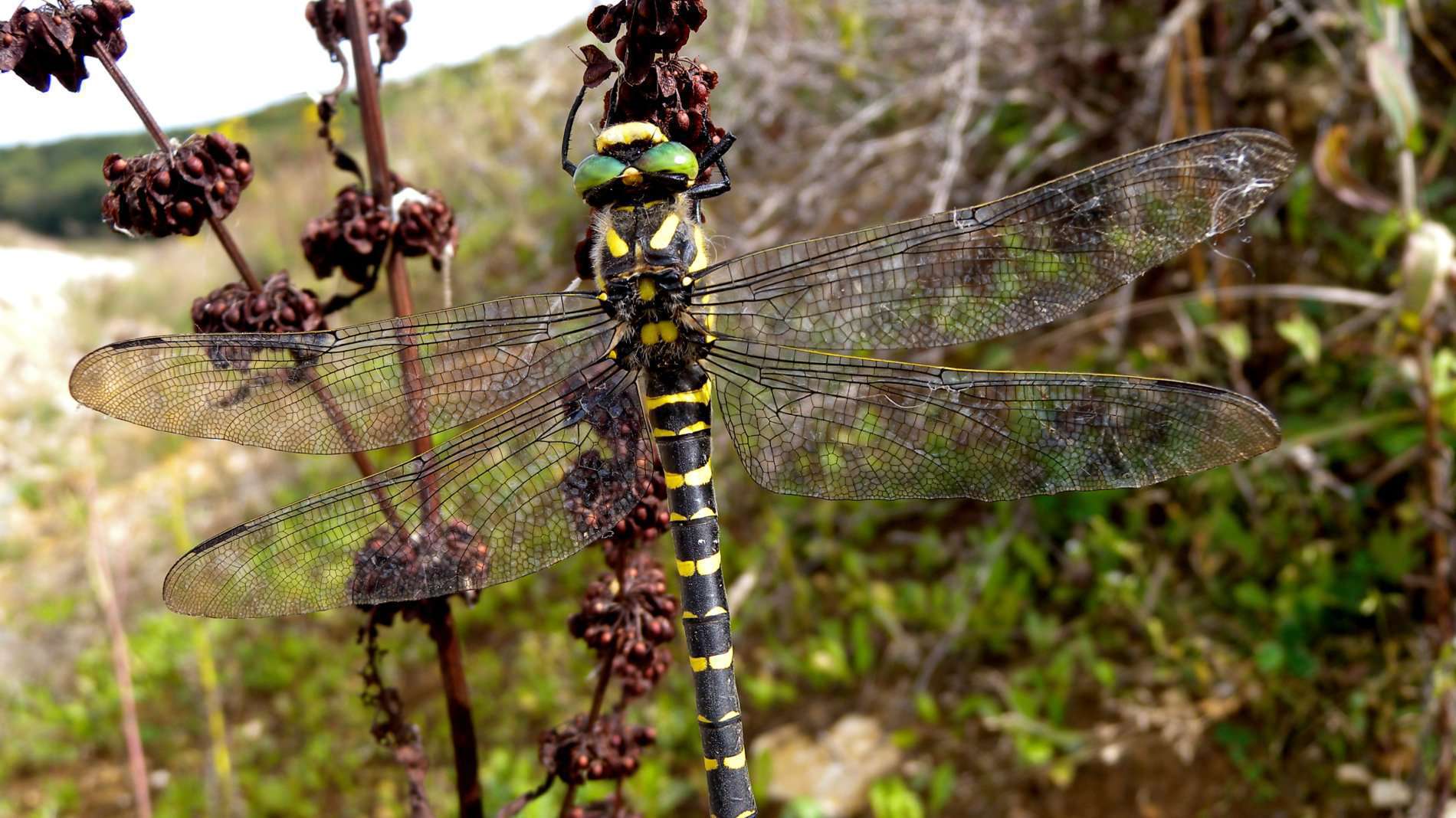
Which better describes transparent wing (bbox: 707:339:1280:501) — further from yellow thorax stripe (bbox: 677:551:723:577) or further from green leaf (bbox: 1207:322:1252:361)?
green leaf (bbox: 1207:322:1252:361)

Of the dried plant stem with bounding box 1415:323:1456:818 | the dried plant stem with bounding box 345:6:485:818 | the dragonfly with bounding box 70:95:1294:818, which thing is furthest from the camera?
the dried plant stem with bounding box 1415:323:1456:818

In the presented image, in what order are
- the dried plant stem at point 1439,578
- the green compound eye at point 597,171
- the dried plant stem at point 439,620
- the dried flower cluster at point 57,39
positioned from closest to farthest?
the dried flower cluster at point 57,39 < the dried plant stem at point 439,620 < the green compound eye at point 597,171 < the dried plant stem at point 1439,578

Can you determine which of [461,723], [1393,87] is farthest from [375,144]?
[1393,87]

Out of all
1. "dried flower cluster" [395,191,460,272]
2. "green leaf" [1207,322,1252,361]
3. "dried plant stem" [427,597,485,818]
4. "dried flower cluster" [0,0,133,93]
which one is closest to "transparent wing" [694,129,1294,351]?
"dried flower cluster" [395,191,460,272]

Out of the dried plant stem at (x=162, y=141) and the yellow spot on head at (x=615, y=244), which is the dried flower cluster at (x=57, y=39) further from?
the yellow spot on head at (x=615, y=244)

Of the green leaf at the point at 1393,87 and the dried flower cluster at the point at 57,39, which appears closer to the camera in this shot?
the dried flower cluster at the point at 57,39

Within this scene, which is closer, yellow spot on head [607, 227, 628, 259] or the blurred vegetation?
yellow spot on head [607, 227, 628, 259]

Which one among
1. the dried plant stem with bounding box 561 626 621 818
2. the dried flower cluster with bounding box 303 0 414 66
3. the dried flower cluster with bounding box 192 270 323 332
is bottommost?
the dried plant stem with bounding box 561 626 621 818

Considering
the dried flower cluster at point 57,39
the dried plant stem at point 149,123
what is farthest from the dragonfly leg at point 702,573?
the dried flower cluster at point 57,39
